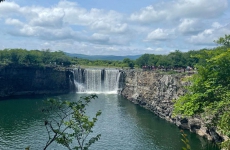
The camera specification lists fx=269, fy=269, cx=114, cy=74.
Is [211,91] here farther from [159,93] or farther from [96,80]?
[96,80]

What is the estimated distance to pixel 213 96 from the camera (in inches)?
806

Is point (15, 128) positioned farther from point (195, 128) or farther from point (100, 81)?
point (100, 81)

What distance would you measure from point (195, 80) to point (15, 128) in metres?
28.1

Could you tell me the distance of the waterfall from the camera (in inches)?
2906

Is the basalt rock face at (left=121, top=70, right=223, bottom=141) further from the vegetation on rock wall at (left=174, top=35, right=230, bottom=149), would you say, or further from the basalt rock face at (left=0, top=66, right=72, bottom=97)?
the basalt rock face at (left=0, top=66, right=72, bottom=97)

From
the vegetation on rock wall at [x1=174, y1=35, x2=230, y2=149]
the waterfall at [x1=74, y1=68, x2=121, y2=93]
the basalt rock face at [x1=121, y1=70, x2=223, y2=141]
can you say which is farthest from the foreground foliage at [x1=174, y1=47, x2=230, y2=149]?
the waterfall at [x1=74, y1=68, x2=121, y2=93]

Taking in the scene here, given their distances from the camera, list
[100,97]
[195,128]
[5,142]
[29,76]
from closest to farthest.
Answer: [5,142], [195,128], [100,97], [29,76]

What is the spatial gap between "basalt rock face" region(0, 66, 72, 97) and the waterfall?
2.84 metres

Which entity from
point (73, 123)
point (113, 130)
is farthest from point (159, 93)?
point (73, 123)

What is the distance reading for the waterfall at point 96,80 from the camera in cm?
7381

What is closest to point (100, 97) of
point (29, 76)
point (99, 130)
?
point (29, 76)

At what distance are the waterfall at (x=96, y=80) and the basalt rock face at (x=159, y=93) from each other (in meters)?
3.94

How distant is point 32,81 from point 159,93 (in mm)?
36270

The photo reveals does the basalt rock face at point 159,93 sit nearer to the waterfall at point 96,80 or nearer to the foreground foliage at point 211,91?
the waterfall at point 96,80
